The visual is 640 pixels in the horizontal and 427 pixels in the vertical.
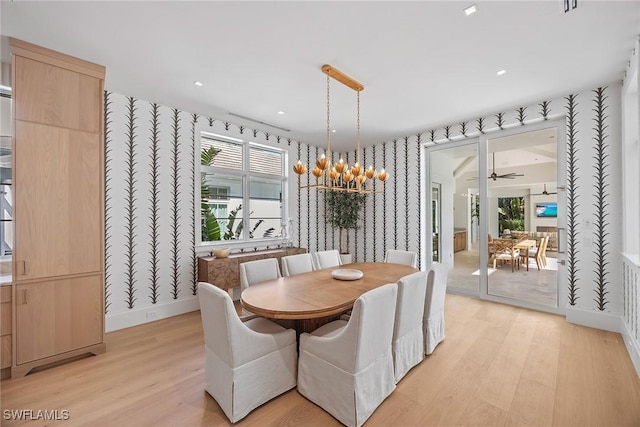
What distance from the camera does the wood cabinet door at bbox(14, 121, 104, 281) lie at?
2.36 metres

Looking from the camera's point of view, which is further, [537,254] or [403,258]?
[537,254]

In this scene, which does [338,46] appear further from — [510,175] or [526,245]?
[526,245]

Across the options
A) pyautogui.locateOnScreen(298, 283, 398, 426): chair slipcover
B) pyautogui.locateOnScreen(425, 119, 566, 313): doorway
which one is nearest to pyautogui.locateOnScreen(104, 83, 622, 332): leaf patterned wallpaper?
pyautogui.locateOnScreen(425, 119, 566, 313): doorway

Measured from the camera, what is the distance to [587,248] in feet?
11.1

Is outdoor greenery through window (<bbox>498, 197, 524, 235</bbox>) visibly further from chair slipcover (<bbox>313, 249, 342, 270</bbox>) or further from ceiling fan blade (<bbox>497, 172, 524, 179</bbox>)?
chair slipcover (<bbox>313, 249, 342, 270</bbox>)

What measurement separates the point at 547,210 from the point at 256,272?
13.6 ft

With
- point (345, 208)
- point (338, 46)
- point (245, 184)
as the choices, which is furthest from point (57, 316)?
point (345, 208)

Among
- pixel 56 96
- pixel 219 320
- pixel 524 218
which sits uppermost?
pixel 56 96

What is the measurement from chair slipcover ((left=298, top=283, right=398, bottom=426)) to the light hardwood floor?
11cm

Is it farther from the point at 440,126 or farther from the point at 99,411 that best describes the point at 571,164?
the point at 99,411

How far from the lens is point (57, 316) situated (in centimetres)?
252

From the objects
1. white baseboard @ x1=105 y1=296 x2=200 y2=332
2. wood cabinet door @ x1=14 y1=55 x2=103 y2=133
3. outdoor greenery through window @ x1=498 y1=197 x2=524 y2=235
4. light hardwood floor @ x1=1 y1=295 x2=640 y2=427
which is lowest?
light hardwood floor @ x1=1 y1=295 x2=640 y2=427

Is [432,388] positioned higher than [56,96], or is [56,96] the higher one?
[56,96]

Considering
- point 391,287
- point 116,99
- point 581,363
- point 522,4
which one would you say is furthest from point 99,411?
point 522,4
